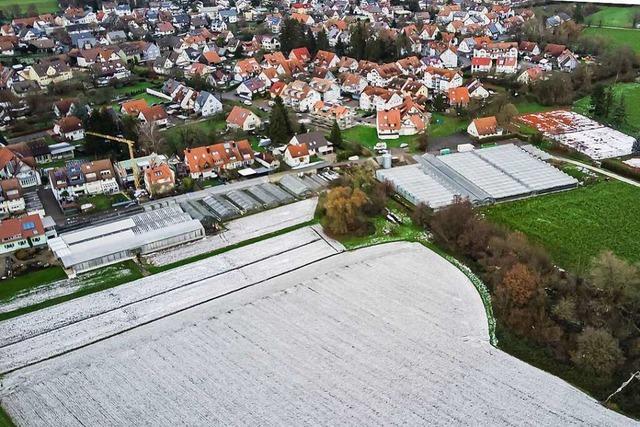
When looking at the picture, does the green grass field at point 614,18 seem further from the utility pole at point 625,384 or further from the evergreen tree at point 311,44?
the utility pole at point 625,384

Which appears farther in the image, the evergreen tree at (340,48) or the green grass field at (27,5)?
the green grass field at (27,5)

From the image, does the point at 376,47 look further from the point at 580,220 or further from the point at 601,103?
the point at 580,220

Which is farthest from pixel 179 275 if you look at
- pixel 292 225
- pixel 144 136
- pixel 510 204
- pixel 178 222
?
pixel 510 204

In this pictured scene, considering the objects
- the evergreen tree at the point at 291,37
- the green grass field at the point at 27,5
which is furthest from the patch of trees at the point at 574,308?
the green grass field at the point at 27,5

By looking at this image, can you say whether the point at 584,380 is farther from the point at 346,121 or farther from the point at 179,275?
the point at 346,121

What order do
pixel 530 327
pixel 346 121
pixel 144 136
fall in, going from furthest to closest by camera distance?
pixel 346 121, pixel 144 136, pixel 530 327

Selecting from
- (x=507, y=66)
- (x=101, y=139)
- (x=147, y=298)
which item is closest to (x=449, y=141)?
(x=507, y=66)
